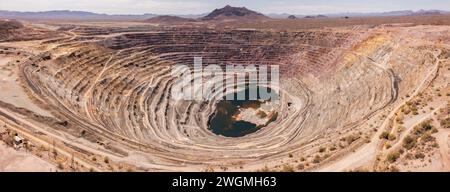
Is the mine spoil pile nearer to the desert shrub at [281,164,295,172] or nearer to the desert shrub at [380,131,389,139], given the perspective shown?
the desert shrub at [281,164,295,172]

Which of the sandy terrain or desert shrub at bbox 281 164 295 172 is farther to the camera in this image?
desert shrub at bbox 281 164 295 172

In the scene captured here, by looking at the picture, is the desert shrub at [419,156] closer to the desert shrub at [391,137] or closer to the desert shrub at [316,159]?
the desert shrub at [391,137]

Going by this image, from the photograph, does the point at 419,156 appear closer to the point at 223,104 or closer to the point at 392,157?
the point at 392,157

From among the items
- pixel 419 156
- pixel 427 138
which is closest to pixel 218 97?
pixel 427 138

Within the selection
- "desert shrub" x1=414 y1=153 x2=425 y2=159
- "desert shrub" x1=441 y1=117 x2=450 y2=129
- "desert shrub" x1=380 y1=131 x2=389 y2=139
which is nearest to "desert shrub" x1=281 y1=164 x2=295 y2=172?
"desert shrub" x1=414 y1=153 x2=425 y2=159

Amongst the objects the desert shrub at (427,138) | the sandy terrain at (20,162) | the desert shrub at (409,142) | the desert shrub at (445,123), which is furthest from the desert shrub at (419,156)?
the sandy terrain at (20,162)

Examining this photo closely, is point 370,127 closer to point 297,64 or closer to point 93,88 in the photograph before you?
point 93,88
